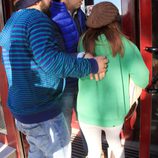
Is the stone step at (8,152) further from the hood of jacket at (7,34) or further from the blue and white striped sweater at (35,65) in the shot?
the hood of jacket at (7,34)

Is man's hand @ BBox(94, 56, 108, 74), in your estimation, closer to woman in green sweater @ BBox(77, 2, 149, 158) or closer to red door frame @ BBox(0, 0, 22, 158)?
woman in green sweater @ BBox(77, 2, 149, 158)

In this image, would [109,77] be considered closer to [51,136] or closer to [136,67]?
[136,67]

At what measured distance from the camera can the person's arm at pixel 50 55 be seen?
1297mm

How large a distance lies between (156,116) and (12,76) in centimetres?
97

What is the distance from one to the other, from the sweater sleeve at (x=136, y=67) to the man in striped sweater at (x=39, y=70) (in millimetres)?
162

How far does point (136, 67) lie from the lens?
154 cm

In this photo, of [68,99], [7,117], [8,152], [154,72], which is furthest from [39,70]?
[8,152]

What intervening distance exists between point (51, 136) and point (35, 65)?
0.40m

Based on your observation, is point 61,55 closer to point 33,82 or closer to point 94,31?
point 33,82

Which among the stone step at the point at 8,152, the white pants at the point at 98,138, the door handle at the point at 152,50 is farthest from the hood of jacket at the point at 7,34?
the stone step at the point at 8,152

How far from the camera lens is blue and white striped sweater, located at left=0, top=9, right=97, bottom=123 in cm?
131

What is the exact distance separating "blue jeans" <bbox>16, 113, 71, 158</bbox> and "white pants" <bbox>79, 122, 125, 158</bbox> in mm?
188

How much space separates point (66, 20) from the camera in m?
1.71

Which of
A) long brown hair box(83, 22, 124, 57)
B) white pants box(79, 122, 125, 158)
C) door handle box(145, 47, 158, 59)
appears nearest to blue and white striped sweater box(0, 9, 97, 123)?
long brown hair box(83, 22, 124, 57)
